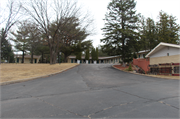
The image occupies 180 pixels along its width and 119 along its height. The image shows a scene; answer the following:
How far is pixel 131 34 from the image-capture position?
1950cm

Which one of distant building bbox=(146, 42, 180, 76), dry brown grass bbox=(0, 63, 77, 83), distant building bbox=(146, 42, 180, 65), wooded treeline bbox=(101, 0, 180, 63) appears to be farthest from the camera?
wooded treeline bbox=(101, 0, 180, 63)

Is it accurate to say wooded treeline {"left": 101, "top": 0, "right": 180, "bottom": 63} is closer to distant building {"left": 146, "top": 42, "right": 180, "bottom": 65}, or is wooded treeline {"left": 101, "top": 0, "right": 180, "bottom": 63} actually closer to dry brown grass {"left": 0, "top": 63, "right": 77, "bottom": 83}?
distant building {"left": 146, "top": 42, "right": 180, "bottom": 65}

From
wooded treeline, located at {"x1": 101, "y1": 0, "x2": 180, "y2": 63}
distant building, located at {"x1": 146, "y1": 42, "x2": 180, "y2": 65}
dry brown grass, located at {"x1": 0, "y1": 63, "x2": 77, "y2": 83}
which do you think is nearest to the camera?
dry brown grass, located at {"x1": 0, "y1": 63, "x2": 77, "y2": 83}

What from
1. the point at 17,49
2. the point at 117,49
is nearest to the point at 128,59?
the point at 117,49

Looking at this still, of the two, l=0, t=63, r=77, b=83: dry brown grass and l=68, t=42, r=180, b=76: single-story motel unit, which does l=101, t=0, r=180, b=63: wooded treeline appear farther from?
l=0, t=63, r=77, b=83: dry brown grass

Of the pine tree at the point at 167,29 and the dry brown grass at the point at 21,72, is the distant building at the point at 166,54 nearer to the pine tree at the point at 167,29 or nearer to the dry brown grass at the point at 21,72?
the pine tree at the point at 167,29

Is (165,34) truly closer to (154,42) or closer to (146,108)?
(154,42)

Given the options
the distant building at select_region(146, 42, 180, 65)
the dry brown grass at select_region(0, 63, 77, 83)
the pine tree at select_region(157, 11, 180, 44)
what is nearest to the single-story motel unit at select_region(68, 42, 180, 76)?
the distant building at select_region(146, 42, 180, 65)

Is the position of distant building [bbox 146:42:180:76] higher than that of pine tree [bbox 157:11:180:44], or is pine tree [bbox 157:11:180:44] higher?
pine tree [bbox 157:11:180:44]

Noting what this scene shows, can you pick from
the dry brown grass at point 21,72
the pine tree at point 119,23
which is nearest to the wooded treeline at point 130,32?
the pine tree at point 119,23

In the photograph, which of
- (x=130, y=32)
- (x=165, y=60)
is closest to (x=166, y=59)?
(x=165, y=60)

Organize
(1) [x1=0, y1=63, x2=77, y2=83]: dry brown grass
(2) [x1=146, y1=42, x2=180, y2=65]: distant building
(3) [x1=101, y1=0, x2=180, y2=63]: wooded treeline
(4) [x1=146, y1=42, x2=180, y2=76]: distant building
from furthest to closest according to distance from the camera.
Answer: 1. (3) [x1=101, y1=0, x2=180, y2=63]: wooded treeline
2. (2) [x1=146, y1=42, x2=180, y2=65]: distant building
3. (4) [x1=146, y1=42, x2=180, y2=76]: distant building
4. (1) [x1=0, y1=63, x2=77, y2=83]: dry brown grass

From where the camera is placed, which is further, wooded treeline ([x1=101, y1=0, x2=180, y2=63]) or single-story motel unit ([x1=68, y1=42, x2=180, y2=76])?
wooded treeline ([x1=101, y1=0, x2=180, y2=63])

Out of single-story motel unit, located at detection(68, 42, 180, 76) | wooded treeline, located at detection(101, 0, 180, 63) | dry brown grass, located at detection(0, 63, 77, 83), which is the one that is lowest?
dry brown grass, located at detection(0, 63, 77, 83)
